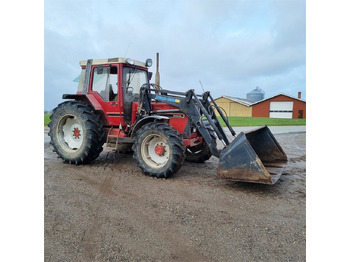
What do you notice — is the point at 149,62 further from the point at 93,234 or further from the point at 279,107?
the point at 279,107

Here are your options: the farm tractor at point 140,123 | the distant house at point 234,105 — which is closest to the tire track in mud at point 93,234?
the farm tractor at point 140,123

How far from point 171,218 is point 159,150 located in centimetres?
195

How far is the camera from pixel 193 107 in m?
5.25

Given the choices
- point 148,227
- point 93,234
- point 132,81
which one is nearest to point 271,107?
point 132,81

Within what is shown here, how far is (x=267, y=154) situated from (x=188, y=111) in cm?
196

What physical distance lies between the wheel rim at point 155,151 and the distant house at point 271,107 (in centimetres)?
2578

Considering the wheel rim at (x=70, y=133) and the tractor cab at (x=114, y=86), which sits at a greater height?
the tractor cab at (x=114, y=86)

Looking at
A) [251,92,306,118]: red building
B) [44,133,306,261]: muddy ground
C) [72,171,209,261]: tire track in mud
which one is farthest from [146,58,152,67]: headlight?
[251,92,306,118]: red building

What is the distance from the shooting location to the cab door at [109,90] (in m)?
5.90

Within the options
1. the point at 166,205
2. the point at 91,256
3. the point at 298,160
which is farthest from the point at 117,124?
the point at 298,160

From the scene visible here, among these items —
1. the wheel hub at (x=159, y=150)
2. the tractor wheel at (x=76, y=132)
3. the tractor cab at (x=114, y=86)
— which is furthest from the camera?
the tractor cab at (x=114, y=86)

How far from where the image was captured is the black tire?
6.29 metres

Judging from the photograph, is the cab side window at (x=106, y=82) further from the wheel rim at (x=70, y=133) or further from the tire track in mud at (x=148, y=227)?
the tire track in mud at (x=148, y=227)

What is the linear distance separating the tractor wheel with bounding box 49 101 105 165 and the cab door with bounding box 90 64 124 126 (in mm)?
322
